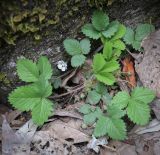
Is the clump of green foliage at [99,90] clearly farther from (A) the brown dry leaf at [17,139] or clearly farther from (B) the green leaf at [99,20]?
(A) the brown dry leaf at [17,139]

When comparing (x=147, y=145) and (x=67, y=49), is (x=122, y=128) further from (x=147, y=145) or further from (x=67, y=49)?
(x=67, y=49)

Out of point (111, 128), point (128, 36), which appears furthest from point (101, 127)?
point (128, 36)

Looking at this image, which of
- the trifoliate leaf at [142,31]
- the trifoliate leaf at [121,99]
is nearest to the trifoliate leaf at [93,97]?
the trifoliate leaf at [121,99]

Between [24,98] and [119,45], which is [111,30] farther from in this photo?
[24,98]

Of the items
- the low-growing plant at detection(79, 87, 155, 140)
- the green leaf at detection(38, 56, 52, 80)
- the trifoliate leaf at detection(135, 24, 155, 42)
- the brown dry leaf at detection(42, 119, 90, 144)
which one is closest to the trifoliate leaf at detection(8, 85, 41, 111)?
the green leaf at detection(38, 56, 52, 80)

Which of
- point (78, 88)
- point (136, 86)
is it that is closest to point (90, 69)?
point (78, 88)

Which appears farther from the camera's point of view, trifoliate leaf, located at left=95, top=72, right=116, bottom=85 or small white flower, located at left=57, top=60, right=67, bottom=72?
small white flower, located at left=57, top=60, right=67, bottom=72

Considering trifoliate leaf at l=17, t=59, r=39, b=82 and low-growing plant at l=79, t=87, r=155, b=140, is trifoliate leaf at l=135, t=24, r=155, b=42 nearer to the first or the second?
low-growing plant at l=79, t=87, r=155, b=140
